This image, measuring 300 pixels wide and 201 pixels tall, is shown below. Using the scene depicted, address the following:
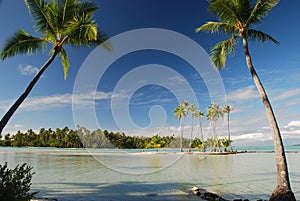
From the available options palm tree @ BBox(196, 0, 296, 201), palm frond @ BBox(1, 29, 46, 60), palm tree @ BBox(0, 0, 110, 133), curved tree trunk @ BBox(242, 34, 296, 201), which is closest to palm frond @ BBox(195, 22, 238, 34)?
palm tree @ BBox(196, 0, 296, 201)

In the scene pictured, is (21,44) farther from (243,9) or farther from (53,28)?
(243,9)

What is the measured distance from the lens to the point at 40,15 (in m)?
8.35

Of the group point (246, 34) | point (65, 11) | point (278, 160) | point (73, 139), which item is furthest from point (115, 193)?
point (73, 139)

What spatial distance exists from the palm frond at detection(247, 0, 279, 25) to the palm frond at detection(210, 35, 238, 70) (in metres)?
1.14

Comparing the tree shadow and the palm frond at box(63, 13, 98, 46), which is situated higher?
the palm frond at box(63, 13, 98, 46)

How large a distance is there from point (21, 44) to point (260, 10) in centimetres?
945

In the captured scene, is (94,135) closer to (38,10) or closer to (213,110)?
(213,110)

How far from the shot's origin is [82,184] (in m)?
12.3

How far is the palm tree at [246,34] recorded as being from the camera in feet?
23.6

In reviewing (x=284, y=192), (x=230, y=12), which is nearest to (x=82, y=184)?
(x=284, y=192)

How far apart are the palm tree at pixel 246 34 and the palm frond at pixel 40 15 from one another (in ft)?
20.7

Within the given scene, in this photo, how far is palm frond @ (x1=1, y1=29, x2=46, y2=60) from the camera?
824 centimetres

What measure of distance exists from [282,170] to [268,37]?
5752 mm

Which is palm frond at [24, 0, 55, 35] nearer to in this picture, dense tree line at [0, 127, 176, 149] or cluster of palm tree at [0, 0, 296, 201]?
cluster of palm tree at [0, 0, 296, 201]
